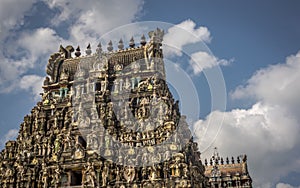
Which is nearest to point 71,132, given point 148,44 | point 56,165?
point 56,165

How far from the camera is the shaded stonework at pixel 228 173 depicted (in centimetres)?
5042

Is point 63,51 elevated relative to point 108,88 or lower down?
elevated

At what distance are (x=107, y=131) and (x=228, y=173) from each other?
23.9m

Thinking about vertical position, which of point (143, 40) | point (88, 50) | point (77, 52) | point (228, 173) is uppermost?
point (143, 40)

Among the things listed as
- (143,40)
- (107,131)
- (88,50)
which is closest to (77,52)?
(88,50)

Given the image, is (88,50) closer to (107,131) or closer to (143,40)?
(143,40)

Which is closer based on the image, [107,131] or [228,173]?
[107,131]

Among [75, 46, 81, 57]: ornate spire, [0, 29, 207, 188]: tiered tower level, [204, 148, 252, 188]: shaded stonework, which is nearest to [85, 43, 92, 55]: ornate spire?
[0, 29, 207, 188]: tiered tower level

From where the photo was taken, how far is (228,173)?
171 ft

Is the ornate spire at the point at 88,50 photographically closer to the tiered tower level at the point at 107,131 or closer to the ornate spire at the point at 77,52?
the tiered tower level at the point at 107,131

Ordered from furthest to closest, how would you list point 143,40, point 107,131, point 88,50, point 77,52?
point 77,52 → point 88,50 → point 143,40 → point 107,131

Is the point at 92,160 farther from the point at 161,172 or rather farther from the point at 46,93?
the point at 46,93

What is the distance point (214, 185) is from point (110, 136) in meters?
21.8

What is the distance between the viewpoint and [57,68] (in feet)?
140
